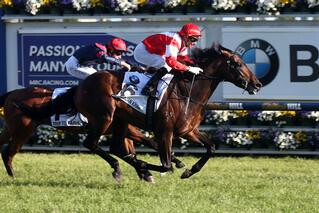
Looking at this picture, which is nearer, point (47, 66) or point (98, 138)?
Answer: point (98, 138)

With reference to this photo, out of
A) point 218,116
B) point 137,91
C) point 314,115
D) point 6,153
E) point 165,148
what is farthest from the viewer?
point 218,116

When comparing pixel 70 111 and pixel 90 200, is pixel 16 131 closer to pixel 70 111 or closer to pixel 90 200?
pixel 70 111

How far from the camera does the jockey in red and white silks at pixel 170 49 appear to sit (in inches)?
376

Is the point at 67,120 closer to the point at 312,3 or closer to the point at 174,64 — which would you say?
the point at 174,64

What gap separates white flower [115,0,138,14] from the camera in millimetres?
14141

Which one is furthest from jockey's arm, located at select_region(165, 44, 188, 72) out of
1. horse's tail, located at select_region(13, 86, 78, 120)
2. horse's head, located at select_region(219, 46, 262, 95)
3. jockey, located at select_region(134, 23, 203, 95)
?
horse's tail, located at select_region(13, 86, 78, 120)

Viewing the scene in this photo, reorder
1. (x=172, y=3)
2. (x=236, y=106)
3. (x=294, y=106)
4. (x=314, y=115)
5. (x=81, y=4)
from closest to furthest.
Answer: (x=294, y=106), (x=236, y=106), (x=314, y=115), (x=172, y=3), (x=81, y=4)

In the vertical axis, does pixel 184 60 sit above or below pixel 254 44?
above

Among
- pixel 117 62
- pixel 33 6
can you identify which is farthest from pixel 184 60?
pixel 33 6

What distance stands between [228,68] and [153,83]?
953mm

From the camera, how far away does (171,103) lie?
953 centimetres

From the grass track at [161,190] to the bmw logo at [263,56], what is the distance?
193 centimetres

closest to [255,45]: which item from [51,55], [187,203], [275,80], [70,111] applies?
[275,80]

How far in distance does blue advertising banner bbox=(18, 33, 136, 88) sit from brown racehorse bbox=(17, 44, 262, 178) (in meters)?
4.55
